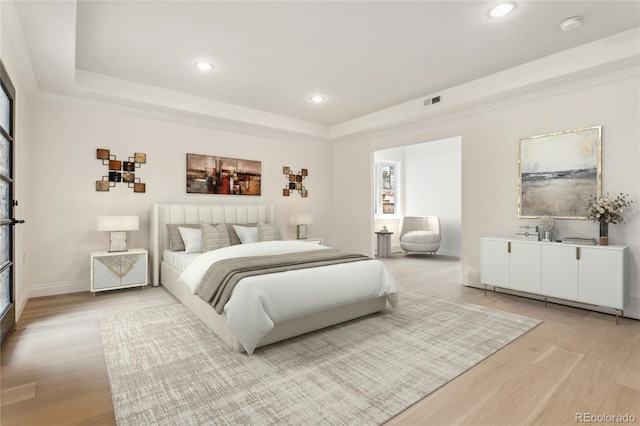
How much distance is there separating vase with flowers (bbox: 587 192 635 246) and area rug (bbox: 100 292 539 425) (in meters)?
1.21

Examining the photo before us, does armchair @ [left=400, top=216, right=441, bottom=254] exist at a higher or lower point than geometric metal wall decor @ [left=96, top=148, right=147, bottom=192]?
lower

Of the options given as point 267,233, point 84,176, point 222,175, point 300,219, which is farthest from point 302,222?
point 84,176

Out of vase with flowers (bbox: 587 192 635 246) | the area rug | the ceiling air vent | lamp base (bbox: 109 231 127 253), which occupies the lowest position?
the area rug

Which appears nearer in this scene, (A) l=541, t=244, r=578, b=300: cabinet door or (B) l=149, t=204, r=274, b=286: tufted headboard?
(A) l=541, t=244, r=578, b=300: cabinet door

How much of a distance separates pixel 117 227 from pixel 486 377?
163 inches

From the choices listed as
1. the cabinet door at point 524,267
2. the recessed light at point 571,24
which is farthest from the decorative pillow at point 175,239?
the recessed light at point 571,24

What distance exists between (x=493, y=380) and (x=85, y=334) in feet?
10.6

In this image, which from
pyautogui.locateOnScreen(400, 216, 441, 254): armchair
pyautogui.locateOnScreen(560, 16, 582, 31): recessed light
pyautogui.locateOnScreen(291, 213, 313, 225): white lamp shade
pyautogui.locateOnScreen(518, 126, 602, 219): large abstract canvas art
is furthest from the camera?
pyautogui.locateOnScreen(400, 216, 441, 254): armchair

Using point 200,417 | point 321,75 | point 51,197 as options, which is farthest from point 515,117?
point 51,197

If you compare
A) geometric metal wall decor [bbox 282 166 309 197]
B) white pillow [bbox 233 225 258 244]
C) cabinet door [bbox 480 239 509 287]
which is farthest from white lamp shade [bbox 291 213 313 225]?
cabinet door [bbox 480 239 509 287]

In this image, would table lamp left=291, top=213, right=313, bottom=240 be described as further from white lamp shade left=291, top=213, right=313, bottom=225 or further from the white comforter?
the white comforter

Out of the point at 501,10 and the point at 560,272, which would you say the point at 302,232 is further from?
the point at 501,10

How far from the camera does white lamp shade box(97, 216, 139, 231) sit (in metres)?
3.99

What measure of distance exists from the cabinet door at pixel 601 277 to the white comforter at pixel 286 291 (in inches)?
75.1
